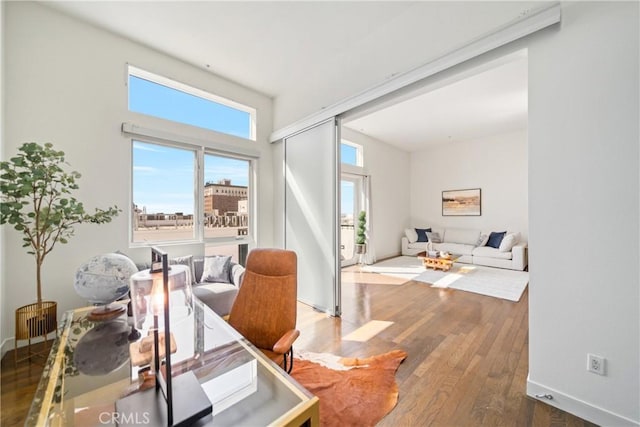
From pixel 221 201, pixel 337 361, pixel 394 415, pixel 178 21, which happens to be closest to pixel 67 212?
pixel 221 201

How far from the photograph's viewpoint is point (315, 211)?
11.6 feet

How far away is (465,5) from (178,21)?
9.16 feet

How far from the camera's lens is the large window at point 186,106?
312cm

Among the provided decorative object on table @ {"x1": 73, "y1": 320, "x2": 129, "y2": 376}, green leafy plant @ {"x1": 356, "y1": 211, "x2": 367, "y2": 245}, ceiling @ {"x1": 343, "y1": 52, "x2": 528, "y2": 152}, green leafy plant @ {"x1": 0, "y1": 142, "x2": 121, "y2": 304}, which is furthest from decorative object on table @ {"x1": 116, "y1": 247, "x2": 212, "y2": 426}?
green leafy plant @ {"x1": 356, "y1": 211, "x2": 367, "y2": 245}

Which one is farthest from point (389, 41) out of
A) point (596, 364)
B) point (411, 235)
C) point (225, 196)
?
point (411, 235)

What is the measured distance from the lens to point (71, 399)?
960 mm

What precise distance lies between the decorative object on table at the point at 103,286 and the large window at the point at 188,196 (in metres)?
1.37

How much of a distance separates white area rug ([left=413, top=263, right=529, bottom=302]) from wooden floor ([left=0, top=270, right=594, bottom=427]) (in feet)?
0.98

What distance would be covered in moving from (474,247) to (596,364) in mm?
5257

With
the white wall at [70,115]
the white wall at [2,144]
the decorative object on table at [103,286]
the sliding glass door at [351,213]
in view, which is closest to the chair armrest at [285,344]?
the decorative object on table at [103,286]

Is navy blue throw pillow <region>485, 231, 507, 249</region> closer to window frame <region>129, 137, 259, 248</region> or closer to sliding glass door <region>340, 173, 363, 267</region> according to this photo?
sliding glass door <region>340, 173, 363, 267</region>

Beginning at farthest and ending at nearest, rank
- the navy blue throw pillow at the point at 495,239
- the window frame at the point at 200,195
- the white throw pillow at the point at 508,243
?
the navy blue throw pillow at the point at 495,239 → the white throw pillow at the point at 508,243 → the window frame at the point at 200,195

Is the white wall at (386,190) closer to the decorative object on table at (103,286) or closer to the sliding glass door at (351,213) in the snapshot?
the sliding glass door at (351,213)

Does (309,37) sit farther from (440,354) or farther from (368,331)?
(440,354)
